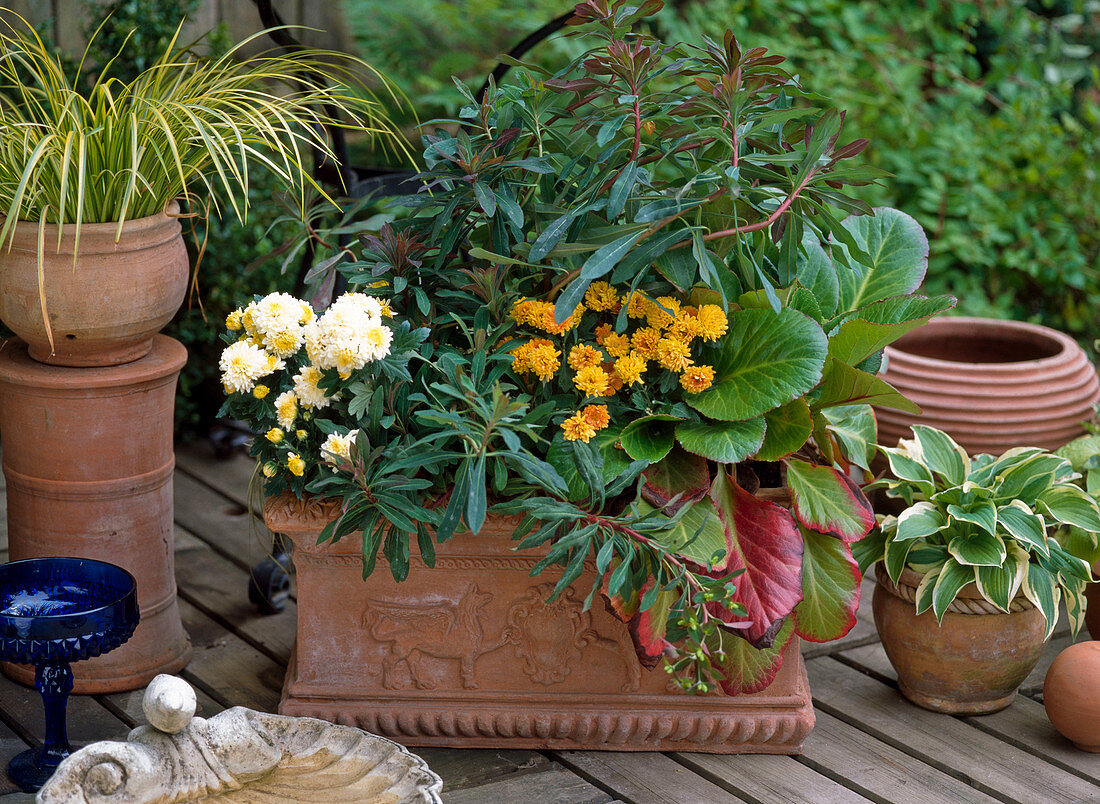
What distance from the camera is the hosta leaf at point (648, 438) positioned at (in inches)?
63.7

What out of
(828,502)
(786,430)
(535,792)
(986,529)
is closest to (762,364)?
(786,430)

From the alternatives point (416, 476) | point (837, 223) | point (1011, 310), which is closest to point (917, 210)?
point (1011, 310)

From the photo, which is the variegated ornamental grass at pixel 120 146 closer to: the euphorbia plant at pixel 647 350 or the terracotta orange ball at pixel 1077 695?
the euphorbia plant at pixel 647 350

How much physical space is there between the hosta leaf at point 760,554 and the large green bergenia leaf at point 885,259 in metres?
0.40

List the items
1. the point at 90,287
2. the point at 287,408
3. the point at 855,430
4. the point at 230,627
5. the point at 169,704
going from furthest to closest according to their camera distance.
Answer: the point at 230,627 → the point at 855,430 → the point at 90,287 → the point at 287,408 → the point at 169,704

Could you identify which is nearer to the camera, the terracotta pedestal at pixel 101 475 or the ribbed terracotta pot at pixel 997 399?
the terracotta pedestal at pixel 101 475

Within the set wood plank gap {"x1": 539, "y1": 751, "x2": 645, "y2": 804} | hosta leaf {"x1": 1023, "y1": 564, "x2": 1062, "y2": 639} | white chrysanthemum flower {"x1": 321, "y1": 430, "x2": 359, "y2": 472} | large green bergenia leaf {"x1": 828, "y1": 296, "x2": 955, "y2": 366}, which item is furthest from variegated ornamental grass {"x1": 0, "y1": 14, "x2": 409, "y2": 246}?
hosta leaf {"x1": 1023, "y1": 564, "x2": 1062, "y2": 639}

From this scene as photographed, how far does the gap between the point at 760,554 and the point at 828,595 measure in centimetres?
14

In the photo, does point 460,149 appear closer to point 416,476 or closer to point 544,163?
point 544,163

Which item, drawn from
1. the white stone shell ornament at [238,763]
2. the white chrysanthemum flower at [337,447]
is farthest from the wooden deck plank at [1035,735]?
the white chrysanthemum flower at [337,447]

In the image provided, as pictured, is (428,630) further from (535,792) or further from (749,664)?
(749,664)

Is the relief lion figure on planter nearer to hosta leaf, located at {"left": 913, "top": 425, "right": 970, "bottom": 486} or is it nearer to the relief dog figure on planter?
the relief dog figure on planter

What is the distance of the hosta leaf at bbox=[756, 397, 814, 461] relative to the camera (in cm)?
164

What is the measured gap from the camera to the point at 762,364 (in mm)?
1646
